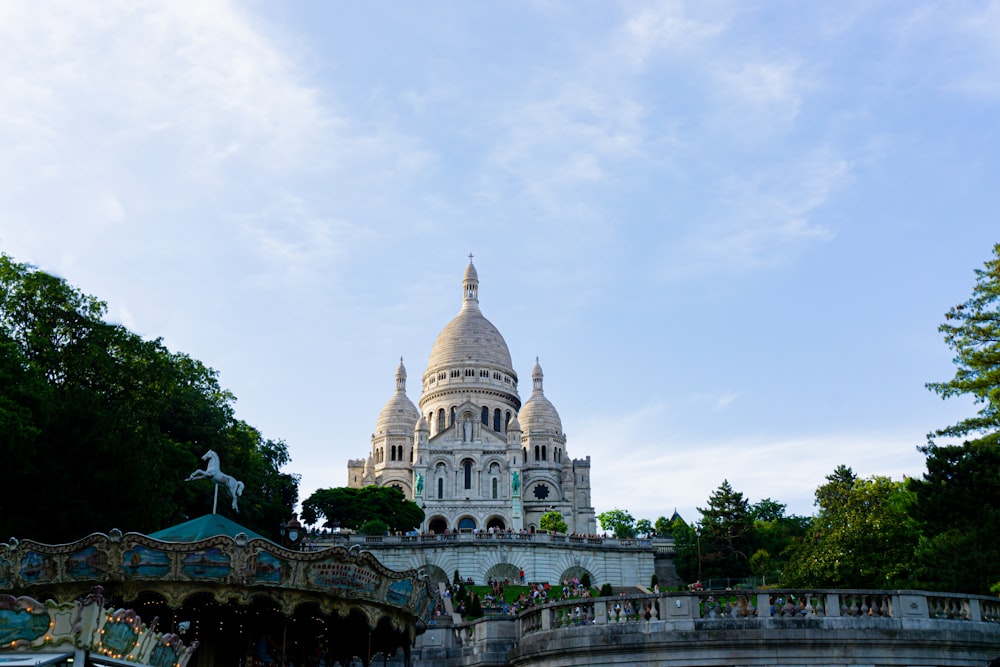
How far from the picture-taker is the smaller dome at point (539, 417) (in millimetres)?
108125

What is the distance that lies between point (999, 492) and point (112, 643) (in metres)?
27.8

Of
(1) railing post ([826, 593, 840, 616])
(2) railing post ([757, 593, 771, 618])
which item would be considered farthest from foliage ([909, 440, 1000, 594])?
(2) railing post ([757, 593, 771, 618])

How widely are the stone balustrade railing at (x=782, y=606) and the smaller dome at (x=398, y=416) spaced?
3441 inches

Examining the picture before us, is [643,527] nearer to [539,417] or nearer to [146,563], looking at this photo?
[539,417]

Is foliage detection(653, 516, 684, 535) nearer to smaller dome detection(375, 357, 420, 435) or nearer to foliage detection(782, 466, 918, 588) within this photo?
smaller dome detection(375, 357, 420, 435)

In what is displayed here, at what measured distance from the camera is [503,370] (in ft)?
375

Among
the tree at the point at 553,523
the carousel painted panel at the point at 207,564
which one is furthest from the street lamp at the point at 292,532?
the tree at the point at 553,523

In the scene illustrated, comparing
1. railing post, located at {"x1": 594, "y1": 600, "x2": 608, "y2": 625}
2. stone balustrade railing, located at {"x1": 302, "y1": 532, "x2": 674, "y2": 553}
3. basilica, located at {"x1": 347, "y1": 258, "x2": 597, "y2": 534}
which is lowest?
railing post, located at {"x1": 594, "y1": 600, "x2": 608, "y2": 625}

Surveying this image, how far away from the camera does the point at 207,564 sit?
1903 cm

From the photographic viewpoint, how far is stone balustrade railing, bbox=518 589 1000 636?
19.8 meters

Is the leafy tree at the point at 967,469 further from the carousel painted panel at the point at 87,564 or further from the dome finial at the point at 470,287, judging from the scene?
the dome finial at the point at 470,287

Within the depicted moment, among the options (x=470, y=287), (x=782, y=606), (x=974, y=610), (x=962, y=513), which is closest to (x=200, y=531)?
(x=782, y=606)

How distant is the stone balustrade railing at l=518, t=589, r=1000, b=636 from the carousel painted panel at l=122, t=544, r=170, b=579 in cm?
838

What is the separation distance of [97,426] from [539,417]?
77.2m
